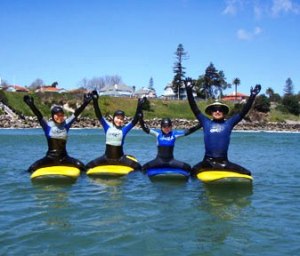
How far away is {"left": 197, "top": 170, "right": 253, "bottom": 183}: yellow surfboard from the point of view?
11.2m

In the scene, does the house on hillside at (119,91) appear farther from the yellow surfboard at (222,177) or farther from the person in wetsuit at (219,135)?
the yellow surfboard at (222,177)

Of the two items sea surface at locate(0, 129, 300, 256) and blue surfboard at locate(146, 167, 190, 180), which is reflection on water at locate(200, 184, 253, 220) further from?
blue surfboard at locate(146, 167, 190, 180)

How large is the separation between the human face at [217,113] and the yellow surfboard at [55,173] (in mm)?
4019

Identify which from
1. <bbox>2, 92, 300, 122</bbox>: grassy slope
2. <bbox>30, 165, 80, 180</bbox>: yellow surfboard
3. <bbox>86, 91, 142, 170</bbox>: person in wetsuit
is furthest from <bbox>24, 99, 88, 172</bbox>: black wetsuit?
<bbox>2, 92, 300, 122</bbox>: grassy slope

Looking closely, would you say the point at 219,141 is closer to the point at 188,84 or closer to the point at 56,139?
the point at 188,84

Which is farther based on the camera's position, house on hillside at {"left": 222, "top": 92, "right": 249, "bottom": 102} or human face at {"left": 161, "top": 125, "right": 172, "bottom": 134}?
house on hillside at {"left": 222, "top": 92, "right": 249, "bottom": 102}

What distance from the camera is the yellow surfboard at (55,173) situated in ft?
38.5

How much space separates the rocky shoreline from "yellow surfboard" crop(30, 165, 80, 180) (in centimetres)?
5320

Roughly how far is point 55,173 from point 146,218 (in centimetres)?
439

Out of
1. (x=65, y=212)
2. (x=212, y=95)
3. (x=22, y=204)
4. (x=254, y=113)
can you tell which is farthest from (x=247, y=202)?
(x=212, y=95)

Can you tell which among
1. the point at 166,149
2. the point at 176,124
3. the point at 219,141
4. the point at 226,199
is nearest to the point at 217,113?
the point at 219,141

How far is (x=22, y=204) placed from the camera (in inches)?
366

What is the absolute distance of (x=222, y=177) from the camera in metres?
11.1

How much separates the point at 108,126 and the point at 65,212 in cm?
518
